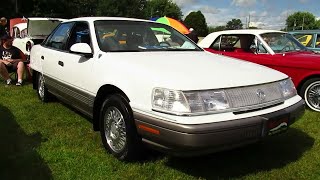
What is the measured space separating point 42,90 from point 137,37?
275 centimetres

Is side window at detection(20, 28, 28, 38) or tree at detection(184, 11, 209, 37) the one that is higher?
tree at detection(184, 11, 209, 37)

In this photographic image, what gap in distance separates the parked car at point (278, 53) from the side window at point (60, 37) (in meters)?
3.42

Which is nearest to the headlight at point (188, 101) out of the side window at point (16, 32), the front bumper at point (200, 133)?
the front bumper at point (200, 133)

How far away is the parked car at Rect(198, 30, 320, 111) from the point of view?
668cm

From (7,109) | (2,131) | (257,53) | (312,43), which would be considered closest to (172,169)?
(2,131)

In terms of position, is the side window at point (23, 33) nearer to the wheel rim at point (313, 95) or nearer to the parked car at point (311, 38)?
the parked car at point (311, 38)

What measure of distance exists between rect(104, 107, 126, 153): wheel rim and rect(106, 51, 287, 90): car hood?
47cm

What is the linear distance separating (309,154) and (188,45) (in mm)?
2053

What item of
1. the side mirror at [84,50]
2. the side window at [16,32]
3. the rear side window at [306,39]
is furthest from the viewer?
the side window at [16,32]

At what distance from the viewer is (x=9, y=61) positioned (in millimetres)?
9133

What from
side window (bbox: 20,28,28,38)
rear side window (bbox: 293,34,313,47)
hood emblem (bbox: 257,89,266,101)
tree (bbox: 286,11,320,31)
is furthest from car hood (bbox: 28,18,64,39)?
tree (bbox: 286,11,320,31)

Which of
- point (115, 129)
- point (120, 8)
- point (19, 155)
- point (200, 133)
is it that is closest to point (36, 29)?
point (19, 155)

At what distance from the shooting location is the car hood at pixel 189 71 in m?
3.46

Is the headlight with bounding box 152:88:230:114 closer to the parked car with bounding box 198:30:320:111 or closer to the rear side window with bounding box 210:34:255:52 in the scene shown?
the parked car with bounding box 198:30:320:111
